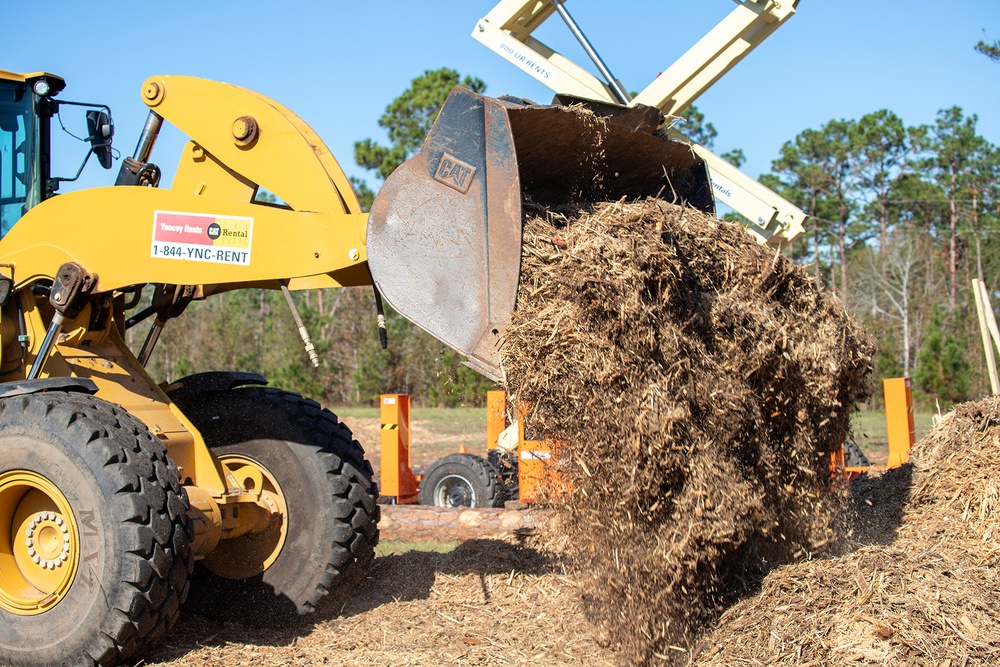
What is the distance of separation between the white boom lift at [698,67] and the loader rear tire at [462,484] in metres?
4.07

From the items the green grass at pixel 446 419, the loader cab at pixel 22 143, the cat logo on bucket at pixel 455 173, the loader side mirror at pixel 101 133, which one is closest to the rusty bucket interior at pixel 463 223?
the cat logo on bucket at pixel 455 173

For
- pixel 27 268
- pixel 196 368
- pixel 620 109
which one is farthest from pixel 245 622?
pixel 196 368

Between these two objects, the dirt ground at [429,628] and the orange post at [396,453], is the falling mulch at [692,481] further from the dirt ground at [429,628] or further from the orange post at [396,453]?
the orange post at [396,453]

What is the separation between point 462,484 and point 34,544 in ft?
21.4

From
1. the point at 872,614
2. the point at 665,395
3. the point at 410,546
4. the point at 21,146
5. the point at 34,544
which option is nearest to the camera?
the point at 665,395

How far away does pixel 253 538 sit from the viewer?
6125 mm

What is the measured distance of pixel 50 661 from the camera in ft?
15.8

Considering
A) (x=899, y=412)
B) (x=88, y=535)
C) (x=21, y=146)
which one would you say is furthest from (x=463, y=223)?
(x=899, y=412)

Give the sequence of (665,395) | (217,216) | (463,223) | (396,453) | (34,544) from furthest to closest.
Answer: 1. (396,453)
2. (217,216)
3. (34,544)
4. (463,223)
5. (665,395)

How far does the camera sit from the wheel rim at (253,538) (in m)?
6.07

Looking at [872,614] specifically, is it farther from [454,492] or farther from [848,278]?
[848,278]

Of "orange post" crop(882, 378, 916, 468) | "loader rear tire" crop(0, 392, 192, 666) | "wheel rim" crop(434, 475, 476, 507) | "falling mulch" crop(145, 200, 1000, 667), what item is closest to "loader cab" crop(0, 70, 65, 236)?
"loader rear tire" crop(0, 392, 192, 666)

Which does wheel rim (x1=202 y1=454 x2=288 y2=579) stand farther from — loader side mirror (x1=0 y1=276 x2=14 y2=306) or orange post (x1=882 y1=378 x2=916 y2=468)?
orange post (x1=882 y1=378 x2=916 y2=468)

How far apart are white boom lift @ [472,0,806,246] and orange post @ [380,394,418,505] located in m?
4.18
